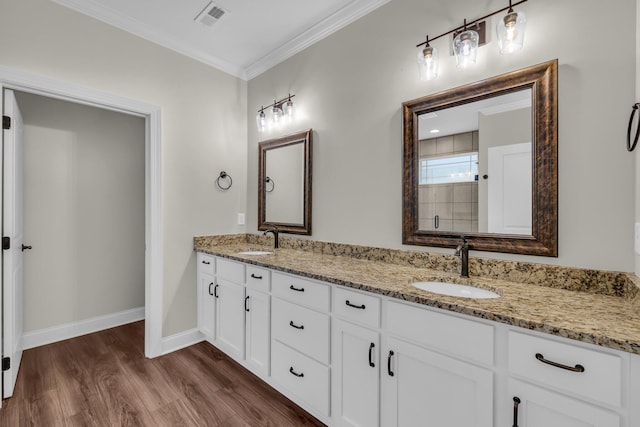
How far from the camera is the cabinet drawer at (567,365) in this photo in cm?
88

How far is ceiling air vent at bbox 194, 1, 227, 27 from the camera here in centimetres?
221

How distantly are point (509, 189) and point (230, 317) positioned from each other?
6.67ft

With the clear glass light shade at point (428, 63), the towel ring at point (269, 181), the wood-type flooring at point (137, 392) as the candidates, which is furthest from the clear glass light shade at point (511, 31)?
the wood-type flooring at point (137, 392)

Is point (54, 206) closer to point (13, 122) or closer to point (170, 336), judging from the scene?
point (13, 122)

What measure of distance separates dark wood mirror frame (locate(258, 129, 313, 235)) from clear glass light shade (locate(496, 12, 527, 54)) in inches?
56.0

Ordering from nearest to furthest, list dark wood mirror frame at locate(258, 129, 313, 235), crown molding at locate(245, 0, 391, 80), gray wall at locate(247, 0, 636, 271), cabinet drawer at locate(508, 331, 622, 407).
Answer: cabinet drawer at locate(508, 331, 622, 407) < gray wall at locate(247, 0, 636, 271) < crown molding at locate(245, 0, 391, 80) < dark wood mirror frame at locate(258, 129, 313, 235)

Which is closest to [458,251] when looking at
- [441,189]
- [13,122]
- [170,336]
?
[441,189]

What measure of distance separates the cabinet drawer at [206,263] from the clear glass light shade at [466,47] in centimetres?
222

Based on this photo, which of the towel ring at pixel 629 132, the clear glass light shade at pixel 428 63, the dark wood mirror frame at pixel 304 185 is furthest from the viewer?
the dark wood mirror frame at pixel 304 185

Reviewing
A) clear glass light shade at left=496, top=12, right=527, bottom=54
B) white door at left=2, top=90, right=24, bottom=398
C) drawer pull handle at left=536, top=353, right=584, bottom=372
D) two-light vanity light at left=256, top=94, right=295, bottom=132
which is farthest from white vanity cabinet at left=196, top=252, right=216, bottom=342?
clear glass light shade at left=496, top=12, right=527, bottom=54

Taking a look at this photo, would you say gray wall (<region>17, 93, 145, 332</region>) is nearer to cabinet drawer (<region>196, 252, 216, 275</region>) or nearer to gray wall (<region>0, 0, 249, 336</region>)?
gray wall (<region>0, 0, 249, 336</region>)

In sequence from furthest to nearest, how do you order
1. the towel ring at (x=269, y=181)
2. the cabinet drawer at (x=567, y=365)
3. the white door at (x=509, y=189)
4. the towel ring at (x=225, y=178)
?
the towel ring at (x=225, y=178)
the towel ring at (x=269, y=181)
the white door at (x=509, y=189)
the cabinet drawer at (x=567, y=365)

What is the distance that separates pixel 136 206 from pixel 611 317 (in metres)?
3.75

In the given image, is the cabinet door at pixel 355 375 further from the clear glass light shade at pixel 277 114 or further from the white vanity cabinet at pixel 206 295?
the clear glass light shade at pixel 277 114
